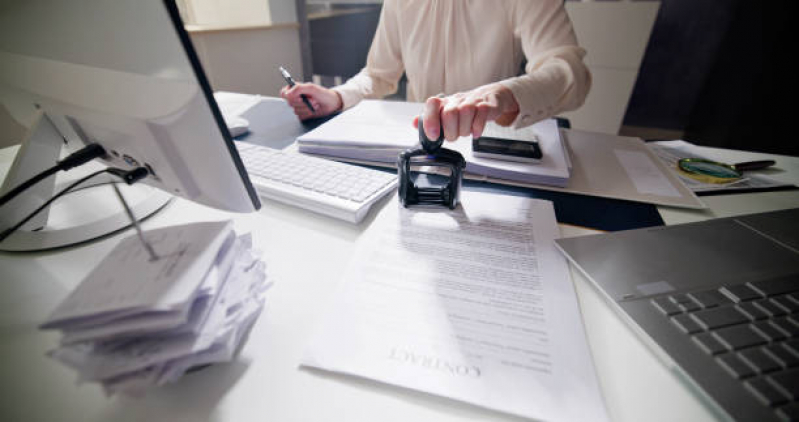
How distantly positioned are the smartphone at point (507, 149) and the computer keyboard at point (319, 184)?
0.21m

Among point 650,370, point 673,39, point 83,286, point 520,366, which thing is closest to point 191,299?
point 83,286

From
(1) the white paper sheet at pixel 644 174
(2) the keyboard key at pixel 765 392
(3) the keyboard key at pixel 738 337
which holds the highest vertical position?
(3) the keyboard key at pixel 738 337

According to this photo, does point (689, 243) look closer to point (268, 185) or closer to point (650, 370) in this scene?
point (650, 370)

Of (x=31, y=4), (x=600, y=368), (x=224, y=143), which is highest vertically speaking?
(x=31, y=4)

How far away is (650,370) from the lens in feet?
0.97

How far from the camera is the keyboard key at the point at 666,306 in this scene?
0.32 metres

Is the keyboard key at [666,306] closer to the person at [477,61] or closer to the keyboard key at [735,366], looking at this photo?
the keyboard key at [735,366]

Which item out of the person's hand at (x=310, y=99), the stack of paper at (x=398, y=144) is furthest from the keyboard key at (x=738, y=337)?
the person's hand at (x=310, y=99)

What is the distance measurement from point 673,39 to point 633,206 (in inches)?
108

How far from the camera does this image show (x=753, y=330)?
0.30 meters

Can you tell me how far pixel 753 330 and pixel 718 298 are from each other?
41mm

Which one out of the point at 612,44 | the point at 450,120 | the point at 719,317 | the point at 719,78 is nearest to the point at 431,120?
the point at 450,120

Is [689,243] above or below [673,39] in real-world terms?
below

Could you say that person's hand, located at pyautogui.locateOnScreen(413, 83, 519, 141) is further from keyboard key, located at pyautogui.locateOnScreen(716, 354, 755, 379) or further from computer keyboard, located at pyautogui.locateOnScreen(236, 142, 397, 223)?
keyboard key, located at pyautogui.locateOnScreen(716, 354, 755, 379)
